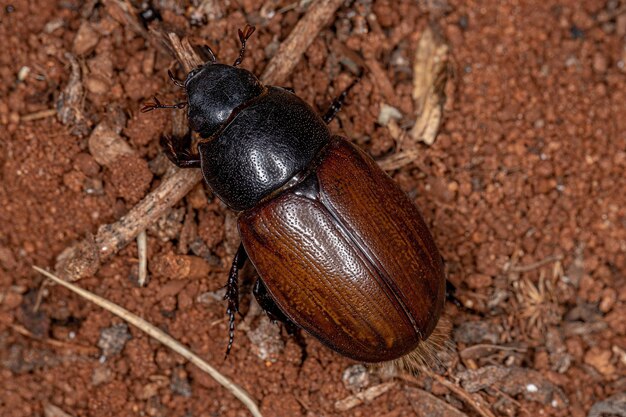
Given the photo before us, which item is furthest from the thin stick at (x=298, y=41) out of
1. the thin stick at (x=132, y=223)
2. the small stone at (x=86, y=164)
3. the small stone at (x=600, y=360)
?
the small stone at (x=600, y=360)

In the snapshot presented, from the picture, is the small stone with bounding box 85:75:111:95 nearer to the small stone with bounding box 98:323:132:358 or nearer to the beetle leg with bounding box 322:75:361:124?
the beetle leg with bounding box 322:75:361:124

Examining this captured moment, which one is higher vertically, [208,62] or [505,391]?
[208,62]

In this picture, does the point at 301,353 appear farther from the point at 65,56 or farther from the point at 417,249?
the point at 65,56

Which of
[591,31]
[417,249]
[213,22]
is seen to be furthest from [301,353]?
[591,31]

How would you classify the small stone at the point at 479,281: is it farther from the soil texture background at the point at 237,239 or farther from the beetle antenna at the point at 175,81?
the beetle antenna at the point at 175,81

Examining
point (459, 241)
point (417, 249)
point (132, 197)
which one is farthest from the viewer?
point (459, 241)

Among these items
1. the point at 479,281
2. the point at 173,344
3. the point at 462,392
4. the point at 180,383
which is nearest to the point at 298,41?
the point at 479,281

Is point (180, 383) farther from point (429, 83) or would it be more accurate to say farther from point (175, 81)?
point (429, 83)
